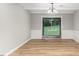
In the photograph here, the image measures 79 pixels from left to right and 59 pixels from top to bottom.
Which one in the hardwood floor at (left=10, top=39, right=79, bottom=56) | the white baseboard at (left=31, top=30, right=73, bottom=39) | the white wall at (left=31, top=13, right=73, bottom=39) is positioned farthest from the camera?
the white wall at (left=31, top=13, right=73, bottom=39)

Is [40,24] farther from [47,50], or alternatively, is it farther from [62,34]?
[47,50]

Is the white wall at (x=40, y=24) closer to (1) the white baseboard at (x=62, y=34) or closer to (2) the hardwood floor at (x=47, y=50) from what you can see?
(1) the white baseboard at (x=62, y=34)

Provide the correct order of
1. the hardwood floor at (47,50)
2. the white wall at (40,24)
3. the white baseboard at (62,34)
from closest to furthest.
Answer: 1. the hardwood floor at (47,50)
2. the white baseboard at (62,34)
3. the white wall at (40,24)

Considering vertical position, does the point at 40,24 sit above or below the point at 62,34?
above

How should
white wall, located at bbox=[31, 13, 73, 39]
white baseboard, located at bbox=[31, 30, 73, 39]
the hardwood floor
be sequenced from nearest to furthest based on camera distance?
the hardwood floor < white baseboard, located at bbox=[31, 30, 73, 39] < white wall, located at bbox=[31, 13, 73, 39]

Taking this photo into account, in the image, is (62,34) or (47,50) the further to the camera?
(62,34)

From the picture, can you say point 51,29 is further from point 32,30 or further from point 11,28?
point 11,28

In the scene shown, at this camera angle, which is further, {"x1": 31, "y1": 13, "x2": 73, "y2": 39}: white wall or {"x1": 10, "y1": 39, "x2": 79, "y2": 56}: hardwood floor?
{"x1": 31, "y1": 13, "x2": 73, "y2": 39}: white wall

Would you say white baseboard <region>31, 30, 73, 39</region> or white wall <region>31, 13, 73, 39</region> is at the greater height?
white wall <region>31, 13, 73, 39</region>

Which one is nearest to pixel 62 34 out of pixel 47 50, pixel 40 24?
pixel 40 24

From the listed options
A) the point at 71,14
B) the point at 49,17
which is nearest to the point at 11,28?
the point at 49,17

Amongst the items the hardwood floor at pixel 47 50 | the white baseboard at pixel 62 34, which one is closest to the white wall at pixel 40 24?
the white baseboard at pixel 62 34

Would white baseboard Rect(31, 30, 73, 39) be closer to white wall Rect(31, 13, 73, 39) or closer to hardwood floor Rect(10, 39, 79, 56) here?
white wall Rect(31, 13, 73, 39)

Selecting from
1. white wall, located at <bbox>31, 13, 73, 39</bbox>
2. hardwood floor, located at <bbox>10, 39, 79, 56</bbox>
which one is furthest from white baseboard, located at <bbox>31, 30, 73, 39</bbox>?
hardwood floor, located at <bbox>10, 39, 79, 56</bbox>
